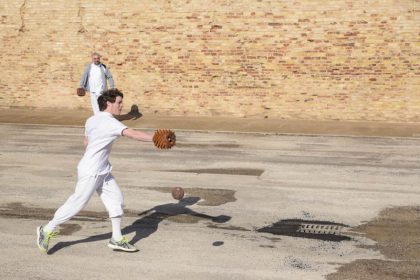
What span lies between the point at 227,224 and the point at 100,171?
217 centimetres

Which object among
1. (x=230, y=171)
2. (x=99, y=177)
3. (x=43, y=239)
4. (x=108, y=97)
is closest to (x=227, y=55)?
(x=230, y=171)

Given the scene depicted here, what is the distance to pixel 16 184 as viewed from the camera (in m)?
12.5

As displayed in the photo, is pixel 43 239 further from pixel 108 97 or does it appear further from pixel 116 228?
pixel 108 97

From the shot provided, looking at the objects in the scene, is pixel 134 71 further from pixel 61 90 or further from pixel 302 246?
pixel 302 246

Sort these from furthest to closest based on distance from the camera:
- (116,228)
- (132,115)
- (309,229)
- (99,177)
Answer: (132,115)
(309,229)
(116,228)
(99,177)

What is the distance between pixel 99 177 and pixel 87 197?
0.86 feet

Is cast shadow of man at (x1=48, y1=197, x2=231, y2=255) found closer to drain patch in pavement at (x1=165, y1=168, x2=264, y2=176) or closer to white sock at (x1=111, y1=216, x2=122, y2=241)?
white sock at (x1=111, y1=216, x2=122, y2=241)

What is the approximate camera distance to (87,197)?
8438 millimetres

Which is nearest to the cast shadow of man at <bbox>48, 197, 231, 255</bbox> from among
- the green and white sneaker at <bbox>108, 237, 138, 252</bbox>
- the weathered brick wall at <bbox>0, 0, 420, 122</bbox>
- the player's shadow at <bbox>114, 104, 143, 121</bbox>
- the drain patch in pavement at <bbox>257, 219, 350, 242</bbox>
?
the green and white sneaker at <bbox>108, 237, 138, 252</bbox>

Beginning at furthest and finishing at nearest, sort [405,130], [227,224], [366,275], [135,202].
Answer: [405,130]
[135,202]
[227,224]
[366,275]

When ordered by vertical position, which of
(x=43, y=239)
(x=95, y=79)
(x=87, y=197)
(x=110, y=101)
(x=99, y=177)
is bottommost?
(x=43, y=239)

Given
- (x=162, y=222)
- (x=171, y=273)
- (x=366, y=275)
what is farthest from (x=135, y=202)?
(x=366, y=275)

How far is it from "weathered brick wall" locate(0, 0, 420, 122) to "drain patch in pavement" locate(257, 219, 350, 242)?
33.8 feet

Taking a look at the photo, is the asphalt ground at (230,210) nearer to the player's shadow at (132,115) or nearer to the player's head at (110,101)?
the player's head at (110,101)
